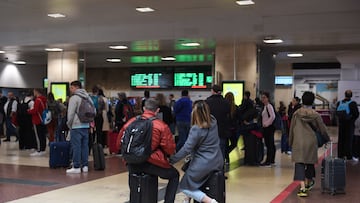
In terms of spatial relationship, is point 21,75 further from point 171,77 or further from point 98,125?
point 98,125

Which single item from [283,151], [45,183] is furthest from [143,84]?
[45,183]

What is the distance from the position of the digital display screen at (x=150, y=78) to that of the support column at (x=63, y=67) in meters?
8.81

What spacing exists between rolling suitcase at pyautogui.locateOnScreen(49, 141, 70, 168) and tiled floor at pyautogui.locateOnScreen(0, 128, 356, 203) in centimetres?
21

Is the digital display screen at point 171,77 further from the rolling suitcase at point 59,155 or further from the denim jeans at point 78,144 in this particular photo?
the denim jeans at point 78,144

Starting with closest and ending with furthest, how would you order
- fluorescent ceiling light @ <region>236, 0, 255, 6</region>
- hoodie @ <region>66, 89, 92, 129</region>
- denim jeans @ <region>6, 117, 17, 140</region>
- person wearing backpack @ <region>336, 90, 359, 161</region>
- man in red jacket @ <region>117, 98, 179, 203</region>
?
1. man in red jacket @ <region>117, 98, 179, 203</region>
2. hoodie @ <region>66, 89, 92, 129</region>
3. fluorescent ceiling light @ <region>236, 0, 255, 6</region>
4. person wearing backpack @ <region>336, 90, 359, 161</region>
5. denim jeans @ <region>6, 117, 17, 140</region>

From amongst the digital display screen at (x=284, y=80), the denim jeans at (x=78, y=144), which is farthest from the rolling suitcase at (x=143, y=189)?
the digital display screen at (x=284, y=80)

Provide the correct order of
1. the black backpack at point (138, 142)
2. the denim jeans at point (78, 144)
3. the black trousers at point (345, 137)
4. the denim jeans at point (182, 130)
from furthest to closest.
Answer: the denim jeans at point (182, 130) < the black trousers at point (345, 137) < the denim jeans at point (78, 144) < the black backpack at point (138, 142)

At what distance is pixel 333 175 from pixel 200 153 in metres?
3.19

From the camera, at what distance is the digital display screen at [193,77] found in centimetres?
2492

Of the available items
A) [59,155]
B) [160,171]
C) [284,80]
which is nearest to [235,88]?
[59,155]

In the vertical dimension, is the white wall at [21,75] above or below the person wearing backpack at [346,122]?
above

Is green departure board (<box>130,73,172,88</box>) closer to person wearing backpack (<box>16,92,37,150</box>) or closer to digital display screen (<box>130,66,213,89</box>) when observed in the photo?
digital display screen (<box>130,66,213,89</box>)

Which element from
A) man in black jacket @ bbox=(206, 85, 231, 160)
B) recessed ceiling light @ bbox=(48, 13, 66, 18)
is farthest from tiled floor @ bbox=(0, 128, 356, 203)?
recessed ceiling light @ bbox=(48, 13, 66, 18)

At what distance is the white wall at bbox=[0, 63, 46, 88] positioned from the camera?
80.3ft
